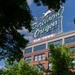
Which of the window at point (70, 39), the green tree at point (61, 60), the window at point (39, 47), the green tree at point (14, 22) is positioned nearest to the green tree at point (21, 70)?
the green tree at point (61, 60)

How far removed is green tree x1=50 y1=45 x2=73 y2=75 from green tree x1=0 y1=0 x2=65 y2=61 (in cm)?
1248

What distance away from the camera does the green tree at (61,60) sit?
2316 centimetres

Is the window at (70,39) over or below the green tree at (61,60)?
over

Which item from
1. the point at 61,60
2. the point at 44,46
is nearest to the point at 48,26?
the point at 44,46

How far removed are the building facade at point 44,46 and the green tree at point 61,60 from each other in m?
43.9

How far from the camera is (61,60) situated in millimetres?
23906

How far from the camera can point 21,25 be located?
34.1 ft

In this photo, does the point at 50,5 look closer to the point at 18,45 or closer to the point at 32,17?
the point at 32,17

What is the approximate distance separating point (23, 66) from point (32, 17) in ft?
72.6

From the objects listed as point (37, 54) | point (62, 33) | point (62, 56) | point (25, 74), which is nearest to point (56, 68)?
point (62, 56)

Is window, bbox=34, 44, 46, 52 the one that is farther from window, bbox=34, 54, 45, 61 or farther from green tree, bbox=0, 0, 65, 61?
green tree, bbox=0, 0, 65, 61

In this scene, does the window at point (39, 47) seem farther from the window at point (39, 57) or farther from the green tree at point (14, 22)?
the green tree at point (14, 22)

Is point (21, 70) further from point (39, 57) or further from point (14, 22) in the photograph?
point (39, 57)

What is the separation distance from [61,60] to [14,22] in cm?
1457
